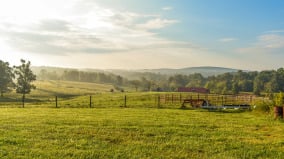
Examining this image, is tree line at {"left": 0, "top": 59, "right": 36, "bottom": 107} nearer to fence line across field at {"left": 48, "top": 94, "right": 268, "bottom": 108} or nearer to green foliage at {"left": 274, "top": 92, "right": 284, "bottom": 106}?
fence line across field at {"left": 48, "top": 94, "right": 268, "bottom": 108}

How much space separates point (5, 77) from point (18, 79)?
198 inches

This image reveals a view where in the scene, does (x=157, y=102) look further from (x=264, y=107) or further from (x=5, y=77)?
(x=5, y=77)

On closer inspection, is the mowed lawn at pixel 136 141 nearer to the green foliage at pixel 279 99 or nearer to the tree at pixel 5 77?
the green foliage at pixel 279 99

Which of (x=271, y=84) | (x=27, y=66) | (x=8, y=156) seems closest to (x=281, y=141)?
(x=8, y=156)

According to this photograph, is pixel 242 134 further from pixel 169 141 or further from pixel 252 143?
pixel 169 141

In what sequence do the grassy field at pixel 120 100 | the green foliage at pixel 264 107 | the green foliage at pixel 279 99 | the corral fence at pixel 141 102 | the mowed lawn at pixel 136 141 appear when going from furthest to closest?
1. the grassy field at pixel 120 100
2. the corral fence at pixel 141 102
3. the green foliage at pixel 264 107
4. the green foliage at pixel 279 99
5. the mowed lawn at pixel 136 141

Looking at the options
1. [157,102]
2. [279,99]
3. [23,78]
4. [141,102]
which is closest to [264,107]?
[279,99]

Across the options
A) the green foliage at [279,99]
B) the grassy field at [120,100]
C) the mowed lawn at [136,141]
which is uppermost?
the green foliage at [279,99]

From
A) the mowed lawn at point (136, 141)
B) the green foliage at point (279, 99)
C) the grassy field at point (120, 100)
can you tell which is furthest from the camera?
the grassy field at point (120, 100)

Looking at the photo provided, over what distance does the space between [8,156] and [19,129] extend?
564 cm

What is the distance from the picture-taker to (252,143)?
13.0 m

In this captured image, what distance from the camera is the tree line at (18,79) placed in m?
81.7

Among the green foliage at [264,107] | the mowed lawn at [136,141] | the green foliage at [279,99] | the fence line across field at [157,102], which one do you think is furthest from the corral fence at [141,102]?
the mowed lawn at [136,141]

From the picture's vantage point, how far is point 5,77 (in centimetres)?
8450
